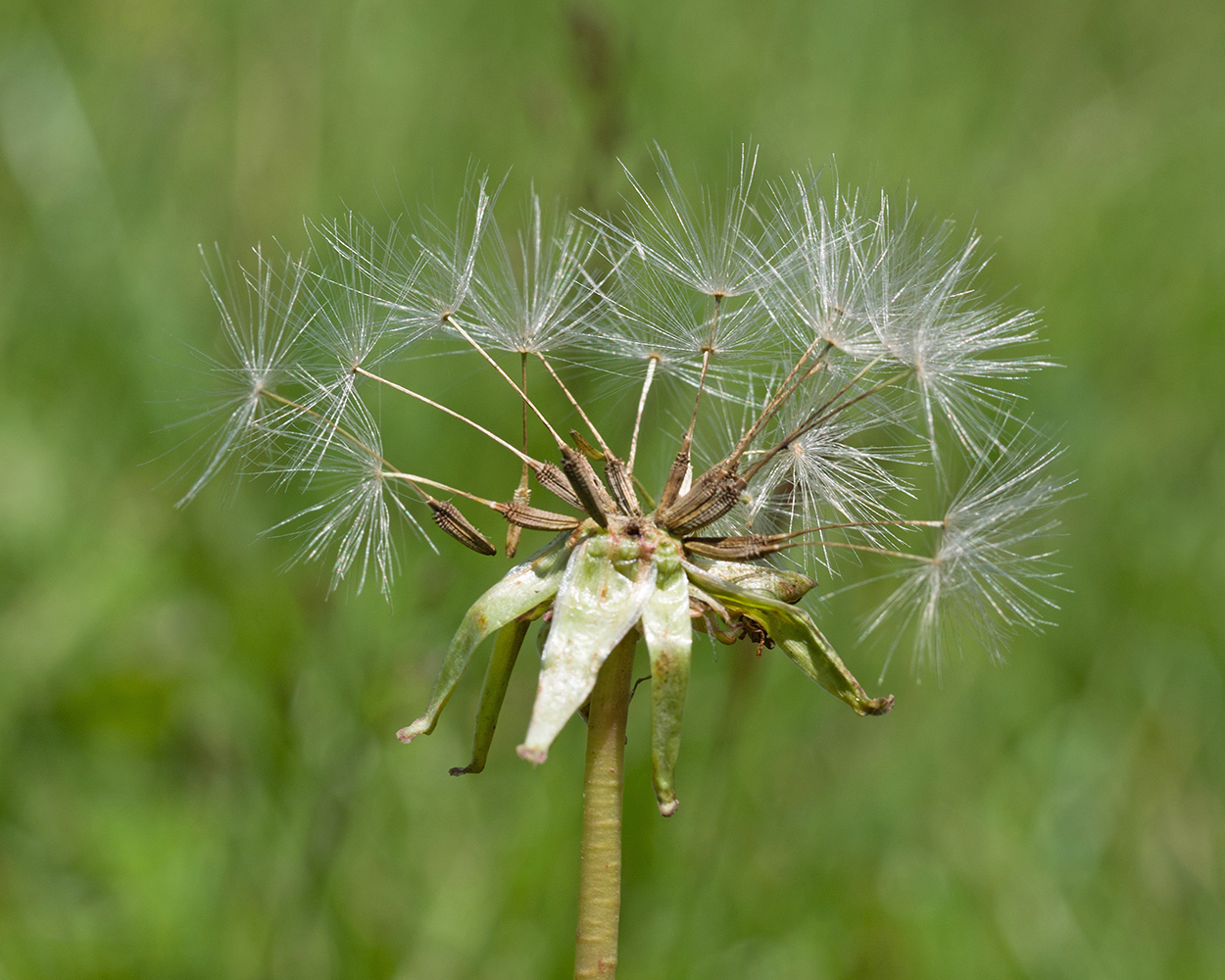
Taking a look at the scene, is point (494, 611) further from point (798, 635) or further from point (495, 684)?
point (798, 635)

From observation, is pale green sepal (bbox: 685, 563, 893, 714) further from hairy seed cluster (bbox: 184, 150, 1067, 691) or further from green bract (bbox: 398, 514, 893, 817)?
hairy seed cluster (bbox: 184, 150, 1067, 691)

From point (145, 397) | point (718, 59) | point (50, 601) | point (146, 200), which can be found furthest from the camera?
point (718, 59)

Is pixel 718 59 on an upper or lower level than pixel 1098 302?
upper

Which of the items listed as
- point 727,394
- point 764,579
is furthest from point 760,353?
point 764,579

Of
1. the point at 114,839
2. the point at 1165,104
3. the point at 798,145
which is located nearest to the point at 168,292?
the point at 114,839

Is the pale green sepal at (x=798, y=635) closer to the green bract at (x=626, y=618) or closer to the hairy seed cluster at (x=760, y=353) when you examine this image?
the green bract at (x=626, y=618)

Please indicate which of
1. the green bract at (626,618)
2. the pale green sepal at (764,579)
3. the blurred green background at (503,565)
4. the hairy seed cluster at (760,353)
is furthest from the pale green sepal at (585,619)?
the blurred green background at (503,565)

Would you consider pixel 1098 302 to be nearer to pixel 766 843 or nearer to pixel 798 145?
pixel 798 145
